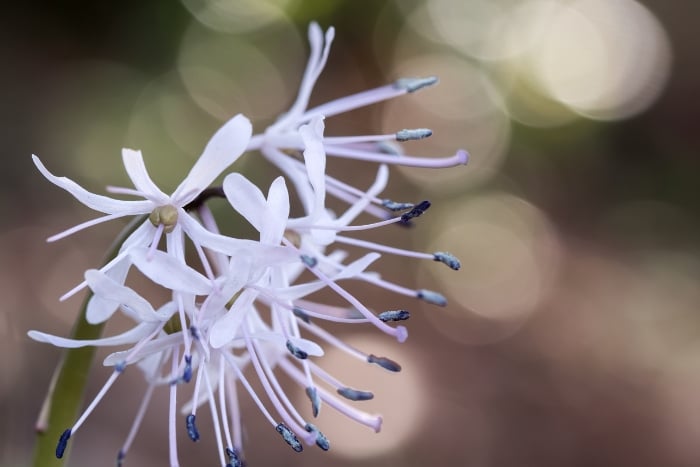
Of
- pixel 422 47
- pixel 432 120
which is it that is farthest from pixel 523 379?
pixel 422 47

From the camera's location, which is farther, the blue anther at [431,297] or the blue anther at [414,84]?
the blue anther at [414,84]

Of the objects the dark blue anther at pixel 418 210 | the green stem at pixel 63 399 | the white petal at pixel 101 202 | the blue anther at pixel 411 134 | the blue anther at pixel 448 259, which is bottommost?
the green stem at pixel 63 399

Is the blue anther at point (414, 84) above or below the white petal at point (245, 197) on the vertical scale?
above

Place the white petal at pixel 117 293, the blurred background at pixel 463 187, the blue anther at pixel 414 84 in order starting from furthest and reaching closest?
the blurred background at pixel 463 187, the blue anther at pixel 414 84, the white petal at pixel 117 293

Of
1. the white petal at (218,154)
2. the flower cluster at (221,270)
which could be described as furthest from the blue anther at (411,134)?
the white petal at (218,154)

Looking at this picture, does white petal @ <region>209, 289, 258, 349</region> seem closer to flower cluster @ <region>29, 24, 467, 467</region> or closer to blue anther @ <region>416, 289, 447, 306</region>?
flower cluster @ <region>29, 24, 467, 467</region>

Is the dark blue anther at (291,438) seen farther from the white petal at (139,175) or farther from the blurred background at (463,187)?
the blurred background at (463,187)

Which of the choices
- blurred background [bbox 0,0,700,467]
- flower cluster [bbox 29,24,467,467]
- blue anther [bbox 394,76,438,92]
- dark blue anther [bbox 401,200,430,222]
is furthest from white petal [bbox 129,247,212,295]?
blurred background [bbox 0,0,700,467]
